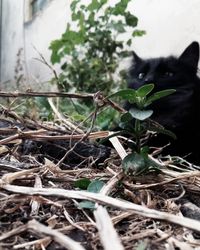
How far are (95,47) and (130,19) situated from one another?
36 cm

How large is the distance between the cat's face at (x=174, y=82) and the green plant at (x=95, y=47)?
117cm

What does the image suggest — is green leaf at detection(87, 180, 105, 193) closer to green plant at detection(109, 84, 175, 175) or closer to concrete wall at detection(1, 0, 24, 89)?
green plant at detection(109, 84, 175, 175)

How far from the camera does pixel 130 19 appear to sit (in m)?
3.37

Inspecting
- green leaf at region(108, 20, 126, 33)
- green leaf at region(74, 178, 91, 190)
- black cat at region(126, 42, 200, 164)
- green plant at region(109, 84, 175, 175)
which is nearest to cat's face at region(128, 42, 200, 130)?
black cat at region(126, 42, 200, 164)

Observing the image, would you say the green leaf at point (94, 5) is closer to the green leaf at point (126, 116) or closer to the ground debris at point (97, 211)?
the ground debris at point (97, 211)

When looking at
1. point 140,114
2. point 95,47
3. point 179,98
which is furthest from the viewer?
point 95,47

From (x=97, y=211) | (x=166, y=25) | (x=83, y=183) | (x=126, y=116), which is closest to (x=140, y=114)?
(x=126, y=116)

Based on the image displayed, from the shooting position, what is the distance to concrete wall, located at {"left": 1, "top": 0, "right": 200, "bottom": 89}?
3.08 metres

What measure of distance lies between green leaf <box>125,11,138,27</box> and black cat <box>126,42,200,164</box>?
1.22 meters

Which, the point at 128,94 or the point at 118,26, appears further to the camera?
the point at 118,26

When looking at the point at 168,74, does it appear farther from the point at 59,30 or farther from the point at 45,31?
the point at 45,31

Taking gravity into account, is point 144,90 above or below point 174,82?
above

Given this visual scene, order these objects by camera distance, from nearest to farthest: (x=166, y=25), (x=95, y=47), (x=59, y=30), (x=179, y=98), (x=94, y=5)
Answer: (x=179, y=98)
(x=166, y=25)
(x=94, y=5)
(x=95, y=47)
(x=59, y=30)

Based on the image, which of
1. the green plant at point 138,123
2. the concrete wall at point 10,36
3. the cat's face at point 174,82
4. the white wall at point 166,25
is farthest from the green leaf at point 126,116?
the concrete wall at point 10,36
